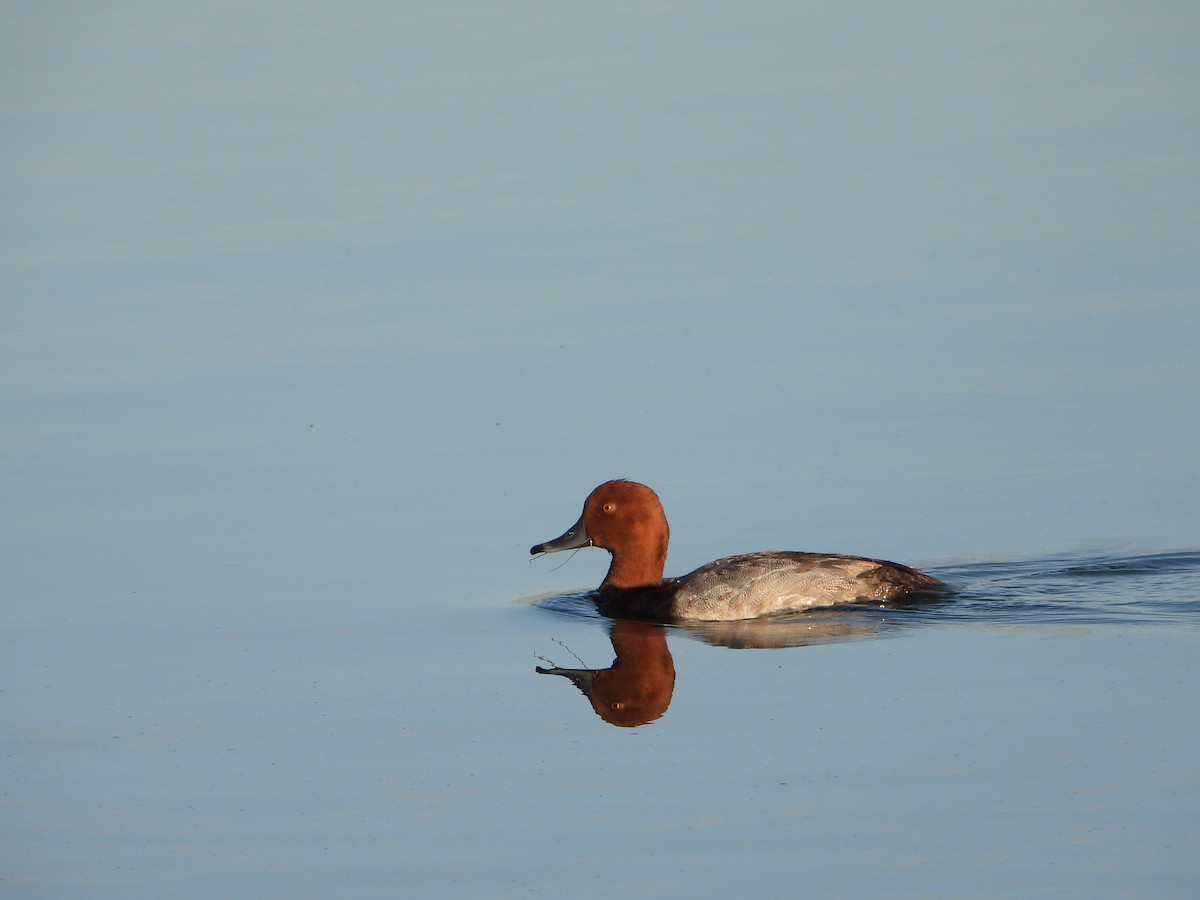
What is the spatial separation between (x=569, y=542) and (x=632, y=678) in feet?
6.07

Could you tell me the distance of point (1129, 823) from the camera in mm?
7664

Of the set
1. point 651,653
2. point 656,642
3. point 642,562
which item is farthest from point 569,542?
point 651,653

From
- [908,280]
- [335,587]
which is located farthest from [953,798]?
[908,280]

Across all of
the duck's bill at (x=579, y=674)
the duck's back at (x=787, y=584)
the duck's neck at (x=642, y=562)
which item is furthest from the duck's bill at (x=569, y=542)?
the duck's bill at (x=579, y=674)

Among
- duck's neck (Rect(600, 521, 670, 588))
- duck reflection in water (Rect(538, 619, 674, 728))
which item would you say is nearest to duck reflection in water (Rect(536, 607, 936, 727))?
duck reflection in water (Rect(538, 619, 674, 728))

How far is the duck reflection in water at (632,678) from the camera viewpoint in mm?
9664

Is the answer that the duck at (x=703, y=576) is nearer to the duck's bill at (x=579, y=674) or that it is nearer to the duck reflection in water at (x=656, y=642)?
the duck reflection in water at (x=656, y=642)

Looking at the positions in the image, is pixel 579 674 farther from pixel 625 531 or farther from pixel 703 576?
pixel 625 531

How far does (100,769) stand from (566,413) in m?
5.97

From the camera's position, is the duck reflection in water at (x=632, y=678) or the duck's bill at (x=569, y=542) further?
the duck's bill at (x=569, y=542)

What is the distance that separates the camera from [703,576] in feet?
37.8

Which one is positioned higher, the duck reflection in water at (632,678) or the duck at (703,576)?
the duck at (703,576)

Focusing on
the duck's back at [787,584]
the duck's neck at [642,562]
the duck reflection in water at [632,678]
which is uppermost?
the duck's neck at [642,562]

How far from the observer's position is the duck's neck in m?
12.0
